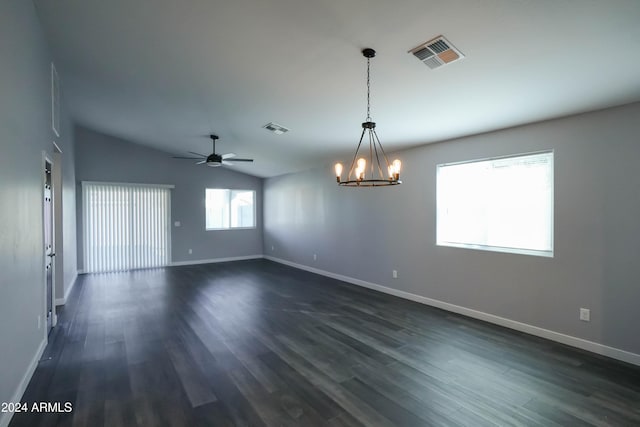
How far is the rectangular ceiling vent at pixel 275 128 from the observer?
5087 mm

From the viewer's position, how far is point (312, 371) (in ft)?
9.52

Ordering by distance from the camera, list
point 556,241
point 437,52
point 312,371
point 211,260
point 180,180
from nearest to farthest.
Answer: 1. point 437,52
2. point 312,371
3. point 556,241
4. point 180,180
5. point 211,260

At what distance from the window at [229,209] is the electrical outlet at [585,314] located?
323 inches

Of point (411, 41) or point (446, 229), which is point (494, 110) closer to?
point (411, 41)

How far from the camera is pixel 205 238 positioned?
8.91 m

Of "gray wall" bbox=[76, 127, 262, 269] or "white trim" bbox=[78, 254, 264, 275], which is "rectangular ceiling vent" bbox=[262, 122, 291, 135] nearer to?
"gray wall" bbox=[76, 127, 262, 269]

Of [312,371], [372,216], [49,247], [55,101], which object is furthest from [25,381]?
Answer: [372,216]

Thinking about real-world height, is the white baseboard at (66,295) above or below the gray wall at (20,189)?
below

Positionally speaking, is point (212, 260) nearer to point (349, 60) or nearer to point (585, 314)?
point (349, 60)

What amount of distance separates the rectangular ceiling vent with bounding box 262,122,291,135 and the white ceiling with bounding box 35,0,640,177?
0.18m

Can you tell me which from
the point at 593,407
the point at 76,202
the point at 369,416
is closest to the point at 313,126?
Result: the point at 369,416

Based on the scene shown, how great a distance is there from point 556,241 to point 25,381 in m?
5.48

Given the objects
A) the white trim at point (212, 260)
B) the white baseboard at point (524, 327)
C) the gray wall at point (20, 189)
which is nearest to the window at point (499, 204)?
the white baseboard at point (524, 327)

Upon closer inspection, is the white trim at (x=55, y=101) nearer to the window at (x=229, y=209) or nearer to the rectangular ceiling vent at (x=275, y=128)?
the rectangular ceiling vent at (x=275, y=128)
